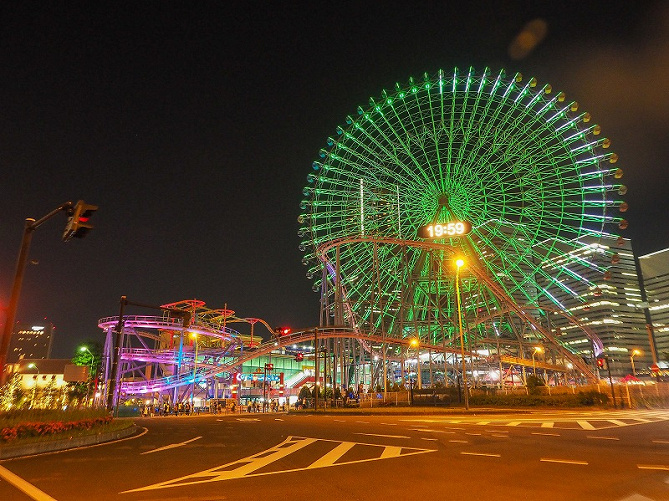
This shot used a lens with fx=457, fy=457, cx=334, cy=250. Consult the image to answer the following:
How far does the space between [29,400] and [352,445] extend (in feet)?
45.6

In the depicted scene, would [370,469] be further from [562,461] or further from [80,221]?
[80,221]

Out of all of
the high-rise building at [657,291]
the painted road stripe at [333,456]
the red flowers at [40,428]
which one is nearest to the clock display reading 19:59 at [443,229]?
the painted road stripe at [333,456]

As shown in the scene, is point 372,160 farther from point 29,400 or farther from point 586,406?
point 29,400

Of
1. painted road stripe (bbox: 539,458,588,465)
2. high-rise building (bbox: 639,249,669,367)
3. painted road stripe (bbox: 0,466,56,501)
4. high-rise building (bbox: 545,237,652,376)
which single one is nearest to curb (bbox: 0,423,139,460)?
painted road stripe (bbox: 0,466,56,501)

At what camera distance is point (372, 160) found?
162ft

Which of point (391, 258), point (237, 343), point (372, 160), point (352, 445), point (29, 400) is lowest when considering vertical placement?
point (352, 445)

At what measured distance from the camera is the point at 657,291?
157375mm

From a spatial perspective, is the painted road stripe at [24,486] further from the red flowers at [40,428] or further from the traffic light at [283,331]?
the traffic light at [283,331]

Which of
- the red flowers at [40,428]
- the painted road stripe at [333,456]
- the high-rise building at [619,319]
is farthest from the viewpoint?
the high-rise building at [619,319]

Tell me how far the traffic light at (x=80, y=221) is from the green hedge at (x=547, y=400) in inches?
1257

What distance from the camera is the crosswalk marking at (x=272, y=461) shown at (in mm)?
8836

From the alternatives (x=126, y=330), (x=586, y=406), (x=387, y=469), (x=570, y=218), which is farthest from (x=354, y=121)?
(x=387, y=469)

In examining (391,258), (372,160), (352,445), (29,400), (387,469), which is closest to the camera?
(387,469)

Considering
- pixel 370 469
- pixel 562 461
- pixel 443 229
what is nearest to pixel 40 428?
pixel 370 469
